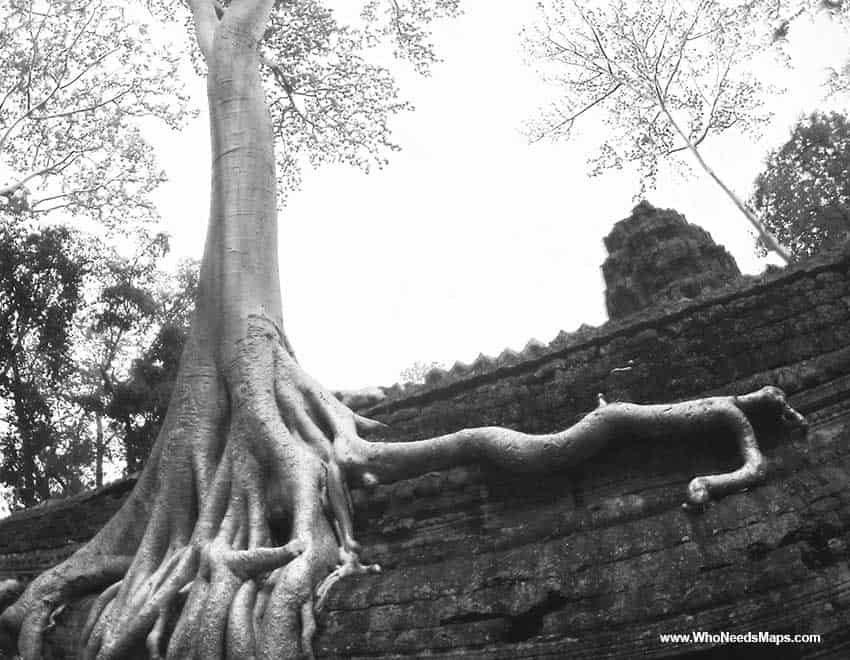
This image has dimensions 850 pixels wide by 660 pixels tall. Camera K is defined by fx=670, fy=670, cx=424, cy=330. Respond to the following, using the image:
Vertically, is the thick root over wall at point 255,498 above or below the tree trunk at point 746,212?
below

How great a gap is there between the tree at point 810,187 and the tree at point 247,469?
8808 mm

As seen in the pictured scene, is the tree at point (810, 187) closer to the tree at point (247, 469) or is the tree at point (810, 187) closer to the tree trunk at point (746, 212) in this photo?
the tree trunk at point (746, 212)

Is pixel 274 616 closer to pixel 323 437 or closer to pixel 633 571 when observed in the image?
pixel 323 437

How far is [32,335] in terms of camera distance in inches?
350

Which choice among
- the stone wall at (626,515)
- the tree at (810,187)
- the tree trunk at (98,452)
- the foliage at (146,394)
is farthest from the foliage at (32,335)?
the tree at (810,187)

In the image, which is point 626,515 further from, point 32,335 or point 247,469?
point 32,335

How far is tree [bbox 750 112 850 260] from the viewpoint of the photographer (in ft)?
33.1

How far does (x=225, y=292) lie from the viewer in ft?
13.4

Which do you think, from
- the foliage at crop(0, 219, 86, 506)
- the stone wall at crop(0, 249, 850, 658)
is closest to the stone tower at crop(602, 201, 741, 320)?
the stone wall at crop(0, 249, 850, 658)

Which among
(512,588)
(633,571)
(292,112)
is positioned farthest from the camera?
(292,112)

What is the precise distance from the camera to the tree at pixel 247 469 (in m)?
2.74

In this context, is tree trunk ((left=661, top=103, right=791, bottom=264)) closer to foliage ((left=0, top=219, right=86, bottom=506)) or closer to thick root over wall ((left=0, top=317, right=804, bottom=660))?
thick root over wall ((left=0, top=317, right=804, bottom=660))

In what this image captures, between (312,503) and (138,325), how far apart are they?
321 inches

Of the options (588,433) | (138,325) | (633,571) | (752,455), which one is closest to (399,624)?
(633,571)
